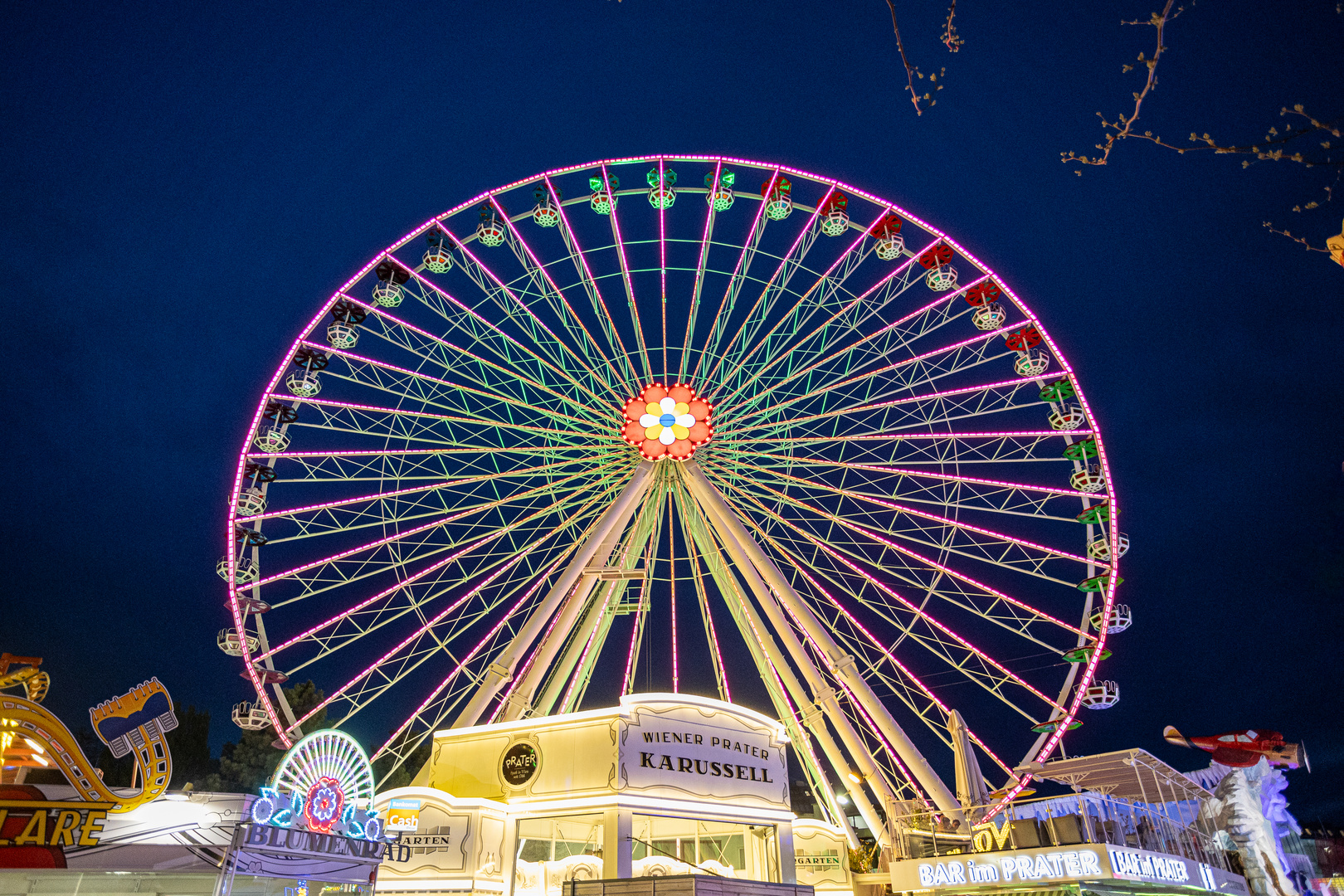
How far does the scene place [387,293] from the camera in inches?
934

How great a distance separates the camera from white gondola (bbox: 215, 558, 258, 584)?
21.2 meters

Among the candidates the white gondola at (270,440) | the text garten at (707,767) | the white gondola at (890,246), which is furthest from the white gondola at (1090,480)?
the white gondola at (270,440)

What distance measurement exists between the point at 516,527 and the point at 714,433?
5.93 meters

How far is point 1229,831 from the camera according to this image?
28266mm

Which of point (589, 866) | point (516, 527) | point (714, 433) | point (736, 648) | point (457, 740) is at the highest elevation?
point (736, 648)

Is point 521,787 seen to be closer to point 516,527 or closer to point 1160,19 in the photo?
point 516,527

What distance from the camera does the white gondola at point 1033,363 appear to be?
74.9 ft

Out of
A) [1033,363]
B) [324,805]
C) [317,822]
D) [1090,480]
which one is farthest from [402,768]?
[1033,363]

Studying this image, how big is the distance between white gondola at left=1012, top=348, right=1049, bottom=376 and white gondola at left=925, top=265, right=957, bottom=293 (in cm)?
278

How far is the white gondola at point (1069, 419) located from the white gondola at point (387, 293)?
18064 millimetres

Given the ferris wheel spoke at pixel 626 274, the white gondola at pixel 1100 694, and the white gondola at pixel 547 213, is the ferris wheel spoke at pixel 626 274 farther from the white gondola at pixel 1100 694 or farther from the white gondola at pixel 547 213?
the white gondola at pixel 1100 694

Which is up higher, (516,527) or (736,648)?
(736,648)

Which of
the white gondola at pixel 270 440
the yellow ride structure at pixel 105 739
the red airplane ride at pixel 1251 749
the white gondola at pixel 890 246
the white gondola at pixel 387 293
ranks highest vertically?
the white gondola at pixel 890 246

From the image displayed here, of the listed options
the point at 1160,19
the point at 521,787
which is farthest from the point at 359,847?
the point at 1160,19
